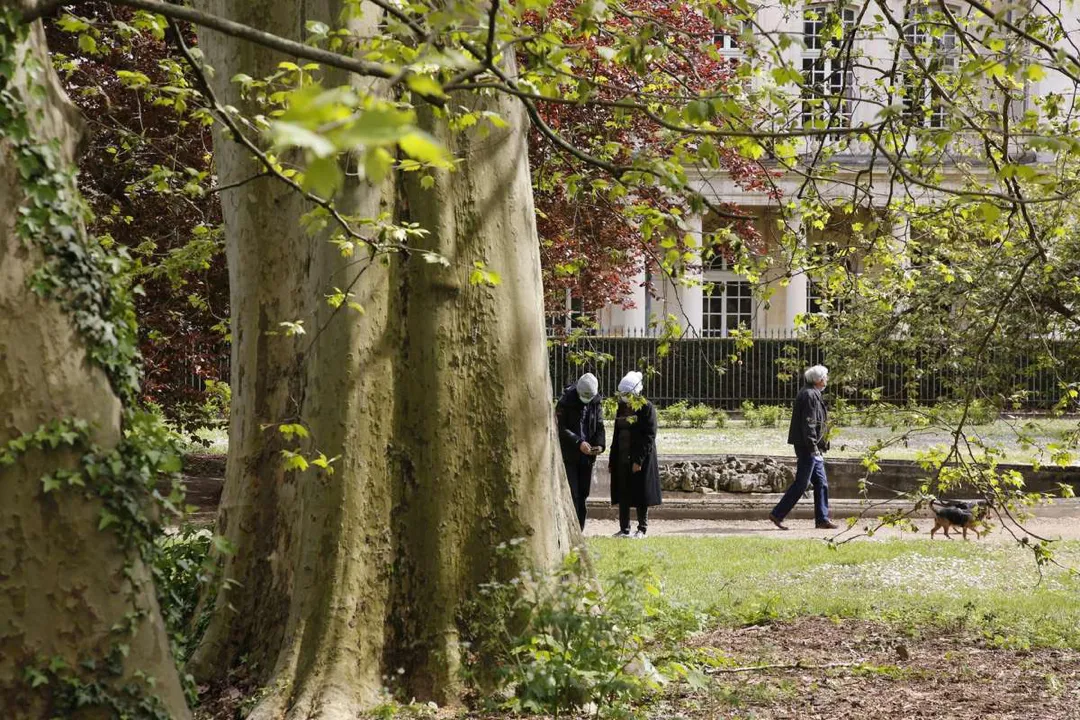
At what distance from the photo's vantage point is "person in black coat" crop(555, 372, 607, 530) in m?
10.9

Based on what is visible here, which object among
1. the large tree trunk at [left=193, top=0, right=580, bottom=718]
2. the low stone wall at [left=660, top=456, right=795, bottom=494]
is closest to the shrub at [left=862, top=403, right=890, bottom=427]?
the large tree trunk at [left=193, top=0, right=580, bottom=718]

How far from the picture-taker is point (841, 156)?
31891mm

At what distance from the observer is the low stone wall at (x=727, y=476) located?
14.7 metres

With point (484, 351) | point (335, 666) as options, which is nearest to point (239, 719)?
point (335, 666)

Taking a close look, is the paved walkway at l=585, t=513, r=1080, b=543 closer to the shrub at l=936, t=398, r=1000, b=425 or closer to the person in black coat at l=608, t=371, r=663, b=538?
the person in black coat at l=608, t=371, r=663, b=538

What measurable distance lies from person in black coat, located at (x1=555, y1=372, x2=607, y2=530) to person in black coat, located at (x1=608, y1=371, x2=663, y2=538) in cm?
28

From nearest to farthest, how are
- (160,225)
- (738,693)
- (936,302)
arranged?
(738,693) → (936,302) → (160,225)

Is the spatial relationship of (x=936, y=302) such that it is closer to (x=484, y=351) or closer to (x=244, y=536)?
(x=484, y=351)

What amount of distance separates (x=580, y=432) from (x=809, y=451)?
2.56 m

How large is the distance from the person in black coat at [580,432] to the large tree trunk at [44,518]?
7.37 meters

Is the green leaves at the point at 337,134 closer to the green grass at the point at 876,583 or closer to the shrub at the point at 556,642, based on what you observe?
the shrub at the point at 556,642

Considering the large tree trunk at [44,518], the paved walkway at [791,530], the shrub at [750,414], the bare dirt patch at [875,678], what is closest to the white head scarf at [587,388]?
the paved walkway at [791,530]

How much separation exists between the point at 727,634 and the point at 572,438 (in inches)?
140

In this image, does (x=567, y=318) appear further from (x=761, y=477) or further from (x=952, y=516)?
(x=952, y=516)
